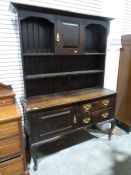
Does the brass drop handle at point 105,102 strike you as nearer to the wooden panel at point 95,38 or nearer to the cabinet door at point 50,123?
the cabinet door at point 50,123

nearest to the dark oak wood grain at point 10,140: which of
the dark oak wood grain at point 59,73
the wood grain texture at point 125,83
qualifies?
the dark oak wood grain at point 59,73

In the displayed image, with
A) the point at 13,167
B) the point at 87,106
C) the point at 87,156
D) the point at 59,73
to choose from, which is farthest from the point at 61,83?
the point at 13,167

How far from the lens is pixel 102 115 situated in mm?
2307

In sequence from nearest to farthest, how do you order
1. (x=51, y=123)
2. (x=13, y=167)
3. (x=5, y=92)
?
(x=13, y=167) < (x=5, y=92) < (x=51, y=123)

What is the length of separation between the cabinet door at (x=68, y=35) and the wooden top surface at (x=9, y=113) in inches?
35.8

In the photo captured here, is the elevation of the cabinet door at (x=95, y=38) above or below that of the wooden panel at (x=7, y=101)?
above

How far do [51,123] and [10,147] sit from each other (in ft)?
1.78

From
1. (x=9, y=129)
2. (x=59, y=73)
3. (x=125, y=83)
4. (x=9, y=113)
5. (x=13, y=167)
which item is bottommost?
(x=13, y=167)

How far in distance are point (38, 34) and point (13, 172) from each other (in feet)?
5.53

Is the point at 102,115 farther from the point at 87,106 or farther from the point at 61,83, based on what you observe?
the point at 61,83

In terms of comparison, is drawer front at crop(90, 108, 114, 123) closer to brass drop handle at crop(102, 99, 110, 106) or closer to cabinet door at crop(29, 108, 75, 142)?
brass drop handle at crop(102, 99, 110, 106)

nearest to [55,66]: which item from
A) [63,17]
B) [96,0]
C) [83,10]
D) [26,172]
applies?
[63,17]

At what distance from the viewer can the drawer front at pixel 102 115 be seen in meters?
2.23

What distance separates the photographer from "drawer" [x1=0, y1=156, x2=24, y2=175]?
1584 millimetres
